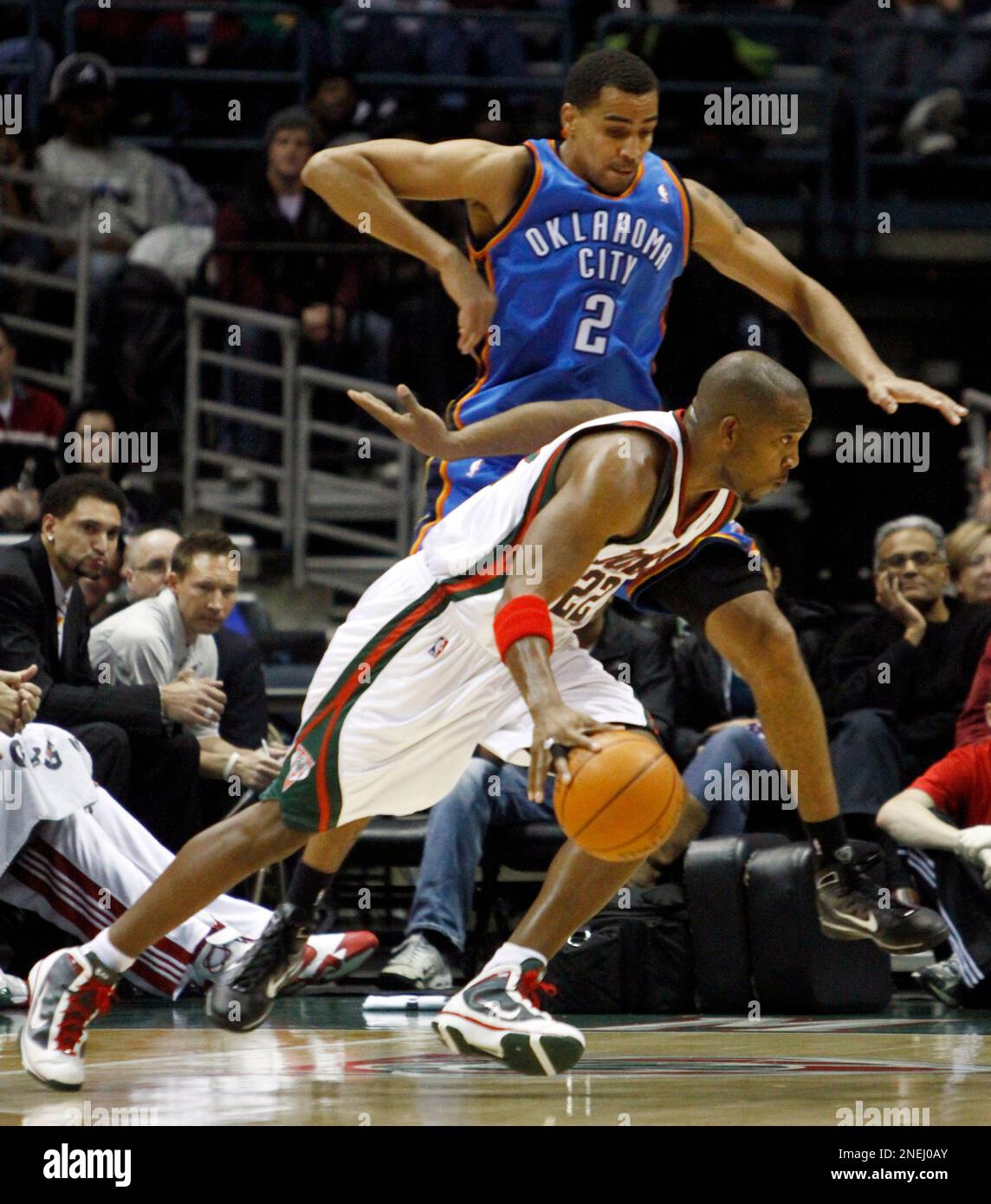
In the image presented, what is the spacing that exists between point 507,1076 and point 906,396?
5.83ft

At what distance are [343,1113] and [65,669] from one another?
3.67 meters

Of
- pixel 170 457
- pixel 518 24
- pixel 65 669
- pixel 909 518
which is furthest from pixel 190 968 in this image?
pixel 518 24

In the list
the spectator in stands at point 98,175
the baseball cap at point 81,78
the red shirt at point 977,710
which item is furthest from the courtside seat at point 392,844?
the baseball cap at point 81,78

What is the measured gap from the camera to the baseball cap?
10.3m

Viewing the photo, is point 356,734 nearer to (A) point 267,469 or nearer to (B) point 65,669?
(B) point 65,669

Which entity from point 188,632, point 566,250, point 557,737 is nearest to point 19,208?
point 188,632

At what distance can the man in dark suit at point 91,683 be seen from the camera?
6.75m

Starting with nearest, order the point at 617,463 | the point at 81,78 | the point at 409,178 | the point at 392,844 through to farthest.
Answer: the point at 617,463, the point at 409,178, the point at 392,844, the point at 81,78

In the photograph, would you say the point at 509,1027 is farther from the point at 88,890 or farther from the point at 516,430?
the point at 88,890

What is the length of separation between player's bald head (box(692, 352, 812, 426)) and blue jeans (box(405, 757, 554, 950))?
2773 mm

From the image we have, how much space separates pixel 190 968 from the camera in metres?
6.36

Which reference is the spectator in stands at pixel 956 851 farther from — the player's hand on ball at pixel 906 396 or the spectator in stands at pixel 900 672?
the player's hand on ball at pixel 906 396

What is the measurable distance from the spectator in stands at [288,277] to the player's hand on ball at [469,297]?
5.39m

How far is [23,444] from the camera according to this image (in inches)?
350
